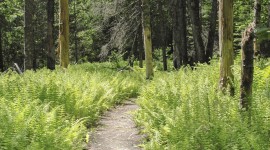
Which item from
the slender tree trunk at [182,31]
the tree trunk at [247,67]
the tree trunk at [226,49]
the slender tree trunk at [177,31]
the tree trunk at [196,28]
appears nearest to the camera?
the tree trunk at [247,67]

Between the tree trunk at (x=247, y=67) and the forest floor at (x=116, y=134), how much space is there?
1964 millimetres

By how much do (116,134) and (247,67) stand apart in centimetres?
319

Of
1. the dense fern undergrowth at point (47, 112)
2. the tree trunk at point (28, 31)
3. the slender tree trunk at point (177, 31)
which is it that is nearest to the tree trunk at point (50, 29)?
the tree trunk at point (28, 31)

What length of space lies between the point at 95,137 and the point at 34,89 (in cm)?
156

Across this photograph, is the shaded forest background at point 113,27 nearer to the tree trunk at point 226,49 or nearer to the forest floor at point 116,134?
the tree trunk at point 226,49

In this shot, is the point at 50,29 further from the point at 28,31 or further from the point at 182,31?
the point at 182,31

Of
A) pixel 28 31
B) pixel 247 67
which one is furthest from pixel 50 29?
pixel 247 67

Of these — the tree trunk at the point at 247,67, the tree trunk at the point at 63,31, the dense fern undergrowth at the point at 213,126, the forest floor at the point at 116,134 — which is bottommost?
the forest floor at the point at 116,134

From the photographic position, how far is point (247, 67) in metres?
5.43

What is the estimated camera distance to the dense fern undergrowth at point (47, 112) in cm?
471

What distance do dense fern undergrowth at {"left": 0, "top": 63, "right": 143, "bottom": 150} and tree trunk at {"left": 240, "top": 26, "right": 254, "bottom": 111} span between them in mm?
2588

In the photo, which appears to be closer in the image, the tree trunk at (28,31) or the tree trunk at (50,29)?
the tree trunk at (28,31)

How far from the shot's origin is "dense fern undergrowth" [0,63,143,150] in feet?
15.5

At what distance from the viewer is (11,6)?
77.7 ft
